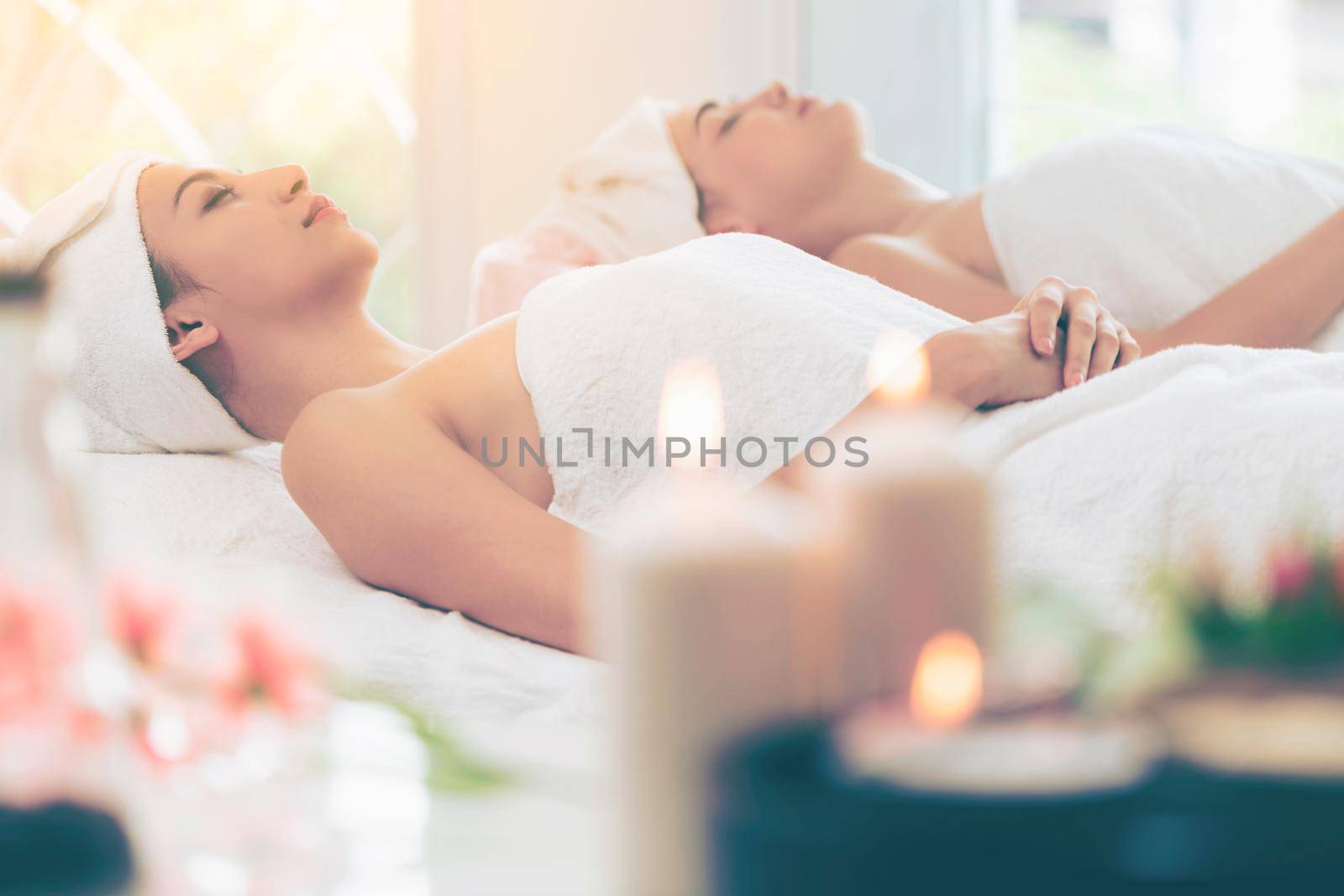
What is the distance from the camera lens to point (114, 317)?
4.41 ft

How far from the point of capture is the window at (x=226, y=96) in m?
2.34

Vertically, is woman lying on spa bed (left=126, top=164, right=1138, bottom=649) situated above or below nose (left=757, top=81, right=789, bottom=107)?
below

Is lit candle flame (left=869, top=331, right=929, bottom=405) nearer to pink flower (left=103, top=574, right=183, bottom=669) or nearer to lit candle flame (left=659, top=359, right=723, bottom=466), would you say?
lit candle flame (left=659, top=359, right=723, bottom=466)

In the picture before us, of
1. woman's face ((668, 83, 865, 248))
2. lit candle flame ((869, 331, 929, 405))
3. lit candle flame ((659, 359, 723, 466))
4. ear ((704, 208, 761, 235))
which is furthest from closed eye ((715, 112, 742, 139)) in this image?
lit candle flame ((659, 359, 723, 466))

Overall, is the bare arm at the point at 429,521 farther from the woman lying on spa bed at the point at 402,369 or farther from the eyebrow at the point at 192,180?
the eyebrow at the point at 192,180

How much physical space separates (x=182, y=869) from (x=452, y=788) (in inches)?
4.1

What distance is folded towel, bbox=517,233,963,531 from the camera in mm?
1065

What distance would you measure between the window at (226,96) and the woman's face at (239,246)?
1125 millimetres

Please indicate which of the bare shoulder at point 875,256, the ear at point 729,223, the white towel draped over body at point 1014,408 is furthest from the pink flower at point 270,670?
the ear at point 729,223

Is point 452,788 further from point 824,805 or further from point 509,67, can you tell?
point 509,67

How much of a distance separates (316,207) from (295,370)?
0.19 metres

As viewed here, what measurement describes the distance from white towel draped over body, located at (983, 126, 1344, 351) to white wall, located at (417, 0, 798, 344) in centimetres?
83

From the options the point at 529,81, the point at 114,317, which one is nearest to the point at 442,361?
the point at 114,317

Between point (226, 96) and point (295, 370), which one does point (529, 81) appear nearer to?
point (226, 96)
